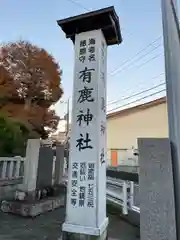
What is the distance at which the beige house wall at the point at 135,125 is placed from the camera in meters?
18.0

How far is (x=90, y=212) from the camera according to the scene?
3096 millimetres

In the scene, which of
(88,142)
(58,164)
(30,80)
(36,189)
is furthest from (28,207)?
(30,80)

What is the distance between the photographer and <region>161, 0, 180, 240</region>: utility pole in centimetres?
237

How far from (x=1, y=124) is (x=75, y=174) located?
5.87 metres

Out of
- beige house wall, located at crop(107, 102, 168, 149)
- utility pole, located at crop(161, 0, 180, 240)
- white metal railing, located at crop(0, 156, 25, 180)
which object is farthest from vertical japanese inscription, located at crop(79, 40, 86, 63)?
beige house wall, located at crop(107, 102, 168, 149)

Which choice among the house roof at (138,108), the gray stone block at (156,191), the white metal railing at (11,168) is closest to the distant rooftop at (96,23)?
the gray stone block at (156,191)

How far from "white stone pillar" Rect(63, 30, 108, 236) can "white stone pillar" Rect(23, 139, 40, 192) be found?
3197mm

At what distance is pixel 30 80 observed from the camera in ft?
37.5

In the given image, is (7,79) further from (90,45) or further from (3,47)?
(90,45)

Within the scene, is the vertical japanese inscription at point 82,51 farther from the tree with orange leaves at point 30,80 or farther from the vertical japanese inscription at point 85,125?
the tree with orange leaves at point 30,80

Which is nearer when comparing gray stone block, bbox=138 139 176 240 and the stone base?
gray stone block, bbox=138 139 176 240

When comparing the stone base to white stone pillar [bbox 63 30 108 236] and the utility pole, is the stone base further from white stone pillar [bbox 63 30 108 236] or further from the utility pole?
the utility pole

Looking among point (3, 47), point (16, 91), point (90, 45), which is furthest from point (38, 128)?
point (90, 45)

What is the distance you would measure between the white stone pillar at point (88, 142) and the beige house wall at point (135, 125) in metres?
14.8
